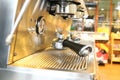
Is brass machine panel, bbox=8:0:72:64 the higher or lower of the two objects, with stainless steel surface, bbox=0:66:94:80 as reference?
higher

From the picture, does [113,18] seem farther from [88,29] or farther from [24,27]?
[24,27]

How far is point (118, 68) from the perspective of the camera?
14.9ft

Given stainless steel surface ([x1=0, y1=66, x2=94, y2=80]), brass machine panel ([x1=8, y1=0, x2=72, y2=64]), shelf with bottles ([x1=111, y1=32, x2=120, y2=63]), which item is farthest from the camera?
shelf with bottles ([x1=111, y1=32, x2=120, y2=63])

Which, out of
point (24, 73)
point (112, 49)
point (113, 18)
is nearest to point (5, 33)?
point (24, 73)

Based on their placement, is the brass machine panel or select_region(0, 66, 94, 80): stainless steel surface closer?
select_region(0, 66, 94, 80): stainless steel surface

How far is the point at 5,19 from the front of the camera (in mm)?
860

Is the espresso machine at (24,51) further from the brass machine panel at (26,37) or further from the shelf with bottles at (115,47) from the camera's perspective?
the shelf with bottles at (115,47)

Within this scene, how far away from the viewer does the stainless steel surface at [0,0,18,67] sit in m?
0.84

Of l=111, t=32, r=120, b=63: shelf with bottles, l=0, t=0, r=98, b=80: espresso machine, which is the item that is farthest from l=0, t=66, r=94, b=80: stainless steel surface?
l=111, t=32, r=120, b=63: shelf with bottles

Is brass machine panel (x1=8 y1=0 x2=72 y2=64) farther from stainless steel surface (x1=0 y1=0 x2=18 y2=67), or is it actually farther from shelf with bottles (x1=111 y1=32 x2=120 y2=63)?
shelf with bottles (x1=111 y1=32 x2=120 y2=63)

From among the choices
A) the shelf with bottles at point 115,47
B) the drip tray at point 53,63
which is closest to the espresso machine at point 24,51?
the drip tray at point 53,63

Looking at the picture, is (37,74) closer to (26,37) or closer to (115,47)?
(26,37)

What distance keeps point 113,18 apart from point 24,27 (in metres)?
4.74

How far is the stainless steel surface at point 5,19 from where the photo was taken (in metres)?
0.84
